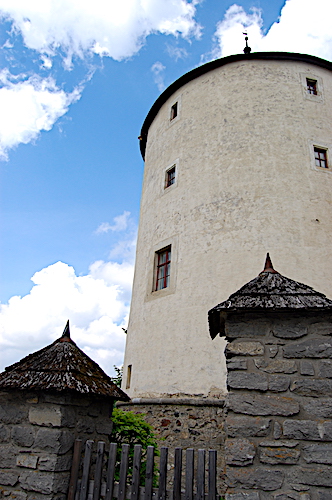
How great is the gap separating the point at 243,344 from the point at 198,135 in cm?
962

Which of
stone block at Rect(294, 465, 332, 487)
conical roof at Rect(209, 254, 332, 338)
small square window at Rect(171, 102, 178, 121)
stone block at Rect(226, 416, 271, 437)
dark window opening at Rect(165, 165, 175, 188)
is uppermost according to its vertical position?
small square window at Rect(171, 102, 178, 121)

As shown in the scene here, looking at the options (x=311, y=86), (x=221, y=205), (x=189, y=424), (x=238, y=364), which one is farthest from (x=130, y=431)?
(x=311, y=86)

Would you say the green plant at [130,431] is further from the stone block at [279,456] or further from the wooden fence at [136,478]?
the stone block at [279,456]

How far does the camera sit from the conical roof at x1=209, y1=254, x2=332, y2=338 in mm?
3275

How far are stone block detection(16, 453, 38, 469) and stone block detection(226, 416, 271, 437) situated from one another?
189cm

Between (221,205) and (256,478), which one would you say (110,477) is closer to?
(256,478)

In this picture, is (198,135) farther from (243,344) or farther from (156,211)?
(243,344)

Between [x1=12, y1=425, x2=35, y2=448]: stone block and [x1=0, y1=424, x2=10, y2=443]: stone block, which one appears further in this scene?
[x1=0, y1=424, x2=10, y2=443]: stone block

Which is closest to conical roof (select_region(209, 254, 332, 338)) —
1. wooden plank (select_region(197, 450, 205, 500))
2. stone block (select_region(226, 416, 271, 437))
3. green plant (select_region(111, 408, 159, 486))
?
stone block (select_region(226, 416, 271, 437))

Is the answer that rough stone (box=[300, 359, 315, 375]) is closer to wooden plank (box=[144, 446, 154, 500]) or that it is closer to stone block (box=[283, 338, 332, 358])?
stone block (box=[283, 338, 332, 358])

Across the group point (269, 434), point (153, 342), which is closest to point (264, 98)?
point (153, 342)

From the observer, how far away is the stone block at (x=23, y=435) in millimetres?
3695

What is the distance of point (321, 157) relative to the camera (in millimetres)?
11094

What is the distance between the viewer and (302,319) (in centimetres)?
332
